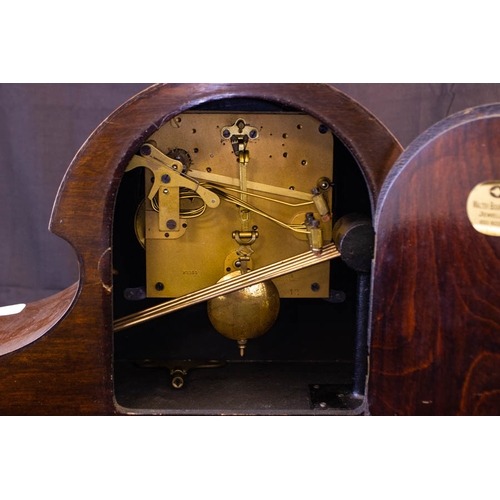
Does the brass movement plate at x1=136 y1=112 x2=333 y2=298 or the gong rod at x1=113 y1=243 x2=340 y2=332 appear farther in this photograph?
the brass movement plate at x1=136 y1=112 x2=333 y2=298

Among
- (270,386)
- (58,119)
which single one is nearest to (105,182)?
(270,386)

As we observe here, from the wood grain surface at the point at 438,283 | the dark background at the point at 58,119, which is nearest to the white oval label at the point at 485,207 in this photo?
the wood grain surface at the point at 438,283

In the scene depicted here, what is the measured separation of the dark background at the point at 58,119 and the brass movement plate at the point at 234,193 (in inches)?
29.8

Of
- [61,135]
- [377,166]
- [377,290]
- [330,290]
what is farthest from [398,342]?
[61,135]

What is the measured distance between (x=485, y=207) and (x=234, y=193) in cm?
61

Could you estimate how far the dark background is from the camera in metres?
2.45

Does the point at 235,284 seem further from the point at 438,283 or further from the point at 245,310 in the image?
the point at 438,283

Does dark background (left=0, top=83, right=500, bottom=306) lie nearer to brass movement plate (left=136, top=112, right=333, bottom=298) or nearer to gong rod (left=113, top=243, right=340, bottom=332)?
brass movement plate (left=136, top=112, right=333, bottom=298)

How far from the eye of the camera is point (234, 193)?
1765 millimetres

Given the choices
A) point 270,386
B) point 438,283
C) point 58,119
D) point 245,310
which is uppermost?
point 58,119

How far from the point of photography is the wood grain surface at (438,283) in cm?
136

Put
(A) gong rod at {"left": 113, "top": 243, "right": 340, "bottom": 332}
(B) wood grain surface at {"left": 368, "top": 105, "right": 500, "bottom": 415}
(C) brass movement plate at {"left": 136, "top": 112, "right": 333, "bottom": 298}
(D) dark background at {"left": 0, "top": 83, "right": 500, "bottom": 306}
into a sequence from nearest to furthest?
(B) wood grain surface at {"left": 368, "top": 105, "right": 500, "bottom": 415} → (A) gong rod at {"left": 113, "top": 243, "right": 340, "bottom": 332} → (C) brass movement plate at {"left": 136, "top": 112, "right": 333, "bottom": 298} → (D) dark background at {"left": 0, "top": 83, "right": 500, "bottom": 306}

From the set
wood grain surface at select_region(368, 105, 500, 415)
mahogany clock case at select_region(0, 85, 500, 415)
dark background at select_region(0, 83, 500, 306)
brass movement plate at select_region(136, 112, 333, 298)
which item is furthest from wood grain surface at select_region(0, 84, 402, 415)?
dark background at select_region(0, 83, 500, 306)

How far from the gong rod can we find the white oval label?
0.35 metres
